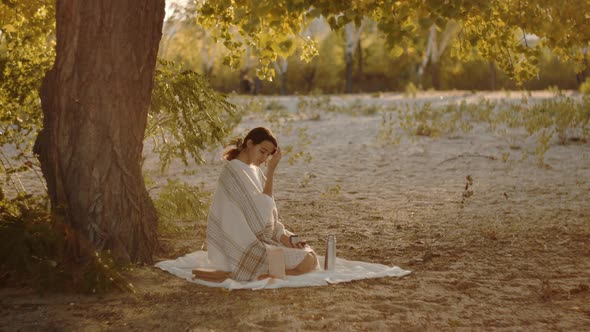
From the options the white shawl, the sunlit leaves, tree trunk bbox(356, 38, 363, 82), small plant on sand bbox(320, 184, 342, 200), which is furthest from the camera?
tree trunk bbox(356, 38, 363, 82)

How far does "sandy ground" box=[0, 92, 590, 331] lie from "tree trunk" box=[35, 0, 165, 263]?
605 mm

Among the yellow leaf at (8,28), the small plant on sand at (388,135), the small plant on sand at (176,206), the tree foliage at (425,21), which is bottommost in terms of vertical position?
the small plant on sand at (176,206)

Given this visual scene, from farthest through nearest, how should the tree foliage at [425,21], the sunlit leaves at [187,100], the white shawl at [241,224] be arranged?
the sunlit leaves at [187,100]
the white shawl at [241,224]
the tree foliage at [425,21]

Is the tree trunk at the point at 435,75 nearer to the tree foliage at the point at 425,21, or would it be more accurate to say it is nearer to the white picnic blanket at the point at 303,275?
the tree foliage at the point at 425,21

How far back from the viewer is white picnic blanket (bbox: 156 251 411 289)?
23.3 feet

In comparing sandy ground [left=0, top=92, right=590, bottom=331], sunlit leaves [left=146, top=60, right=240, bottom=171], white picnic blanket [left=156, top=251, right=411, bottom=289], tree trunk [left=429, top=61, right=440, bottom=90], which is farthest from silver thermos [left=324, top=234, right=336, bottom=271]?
tree trunk [left=429, top=61, right=440, bottom=90]


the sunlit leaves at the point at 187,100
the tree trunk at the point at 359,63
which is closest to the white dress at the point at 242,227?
the sunlit leaves at the point at 187,100

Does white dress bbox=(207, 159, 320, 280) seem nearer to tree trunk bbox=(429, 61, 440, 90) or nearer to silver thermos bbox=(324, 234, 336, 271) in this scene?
silver thermos bbox=(324, 234, 336, 271)

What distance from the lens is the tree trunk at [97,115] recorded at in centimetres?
732

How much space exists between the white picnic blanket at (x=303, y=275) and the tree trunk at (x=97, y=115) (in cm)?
55

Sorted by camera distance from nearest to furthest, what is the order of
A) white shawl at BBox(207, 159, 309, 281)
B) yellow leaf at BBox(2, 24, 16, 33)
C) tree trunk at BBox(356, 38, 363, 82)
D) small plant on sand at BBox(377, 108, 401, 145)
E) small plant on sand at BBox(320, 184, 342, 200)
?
white shawl at BBox(207, 159, 309, 281) < yellow leaf at BBox(2, 24, 16, 33) < small plant on sand at BBox(320, 184, 342, 200) < small plant on sand at BBox(377, 108, 401, 145) < tree trunk at BBox(356, 38, 363, 82)

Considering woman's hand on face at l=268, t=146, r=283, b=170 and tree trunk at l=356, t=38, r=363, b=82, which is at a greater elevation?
tree trunk at l=356, t=38, r=363, b=82

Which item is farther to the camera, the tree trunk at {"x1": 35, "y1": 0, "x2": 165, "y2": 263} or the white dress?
the tree trunk at {"x1": 35, "y1": 0, "x2": 165, "y2": 263}

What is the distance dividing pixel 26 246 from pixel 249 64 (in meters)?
37.4
